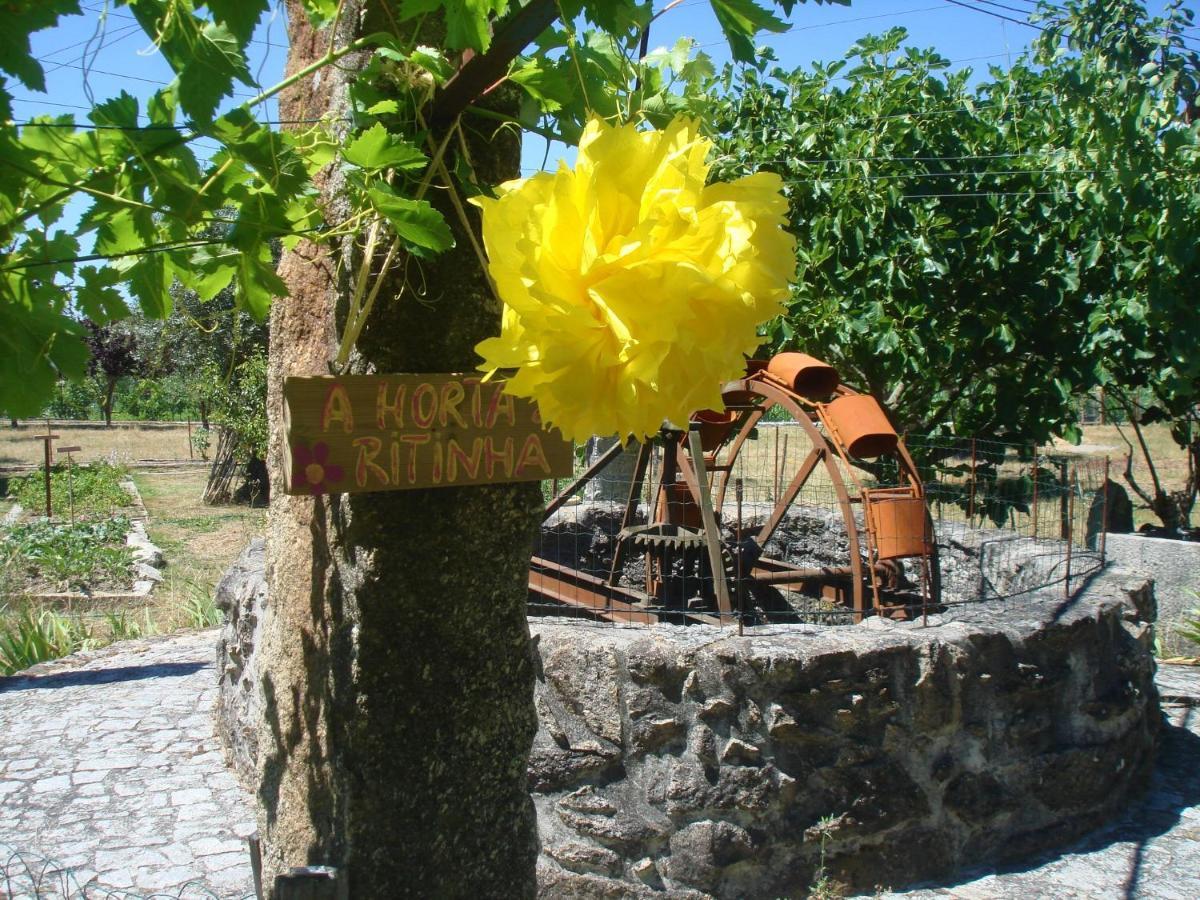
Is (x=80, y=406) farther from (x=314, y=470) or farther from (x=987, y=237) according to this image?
(x=314, y=470)

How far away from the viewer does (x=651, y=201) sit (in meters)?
0.89

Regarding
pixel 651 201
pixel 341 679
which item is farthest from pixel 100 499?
pixel 651 201

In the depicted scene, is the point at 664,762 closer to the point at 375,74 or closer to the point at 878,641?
the point at 878,641

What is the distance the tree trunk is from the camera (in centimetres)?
156

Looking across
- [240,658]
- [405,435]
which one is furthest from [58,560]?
[405,435]

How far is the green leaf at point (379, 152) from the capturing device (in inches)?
52.6

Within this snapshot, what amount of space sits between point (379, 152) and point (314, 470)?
17.4 inches

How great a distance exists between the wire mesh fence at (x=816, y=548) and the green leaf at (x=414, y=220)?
312 centimetres

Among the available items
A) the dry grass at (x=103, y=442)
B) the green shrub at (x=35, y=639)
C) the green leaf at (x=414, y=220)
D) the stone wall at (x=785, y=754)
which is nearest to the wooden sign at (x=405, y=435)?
the green leaf at (x=414, y=220)

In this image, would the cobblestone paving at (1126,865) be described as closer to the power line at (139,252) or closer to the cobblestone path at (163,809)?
the cobblestone path at (163,809)

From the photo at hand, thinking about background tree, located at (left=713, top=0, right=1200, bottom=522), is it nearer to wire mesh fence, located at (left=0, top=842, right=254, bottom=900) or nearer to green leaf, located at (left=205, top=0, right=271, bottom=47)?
wire mesh fence, located at (left=0, top=842, right=254, bottom=900)

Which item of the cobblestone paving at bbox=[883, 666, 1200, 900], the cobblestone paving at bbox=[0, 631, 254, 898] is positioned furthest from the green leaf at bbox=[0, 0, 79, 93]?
the cobblestone paving at bbox=[883, 666, 1200, 900]

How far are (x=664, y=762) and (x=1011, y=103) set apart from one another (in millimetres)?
6075

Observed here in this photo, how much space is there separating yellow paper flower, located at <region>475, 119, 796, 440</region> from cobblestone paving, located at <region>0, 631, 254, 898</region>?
3.06 m
